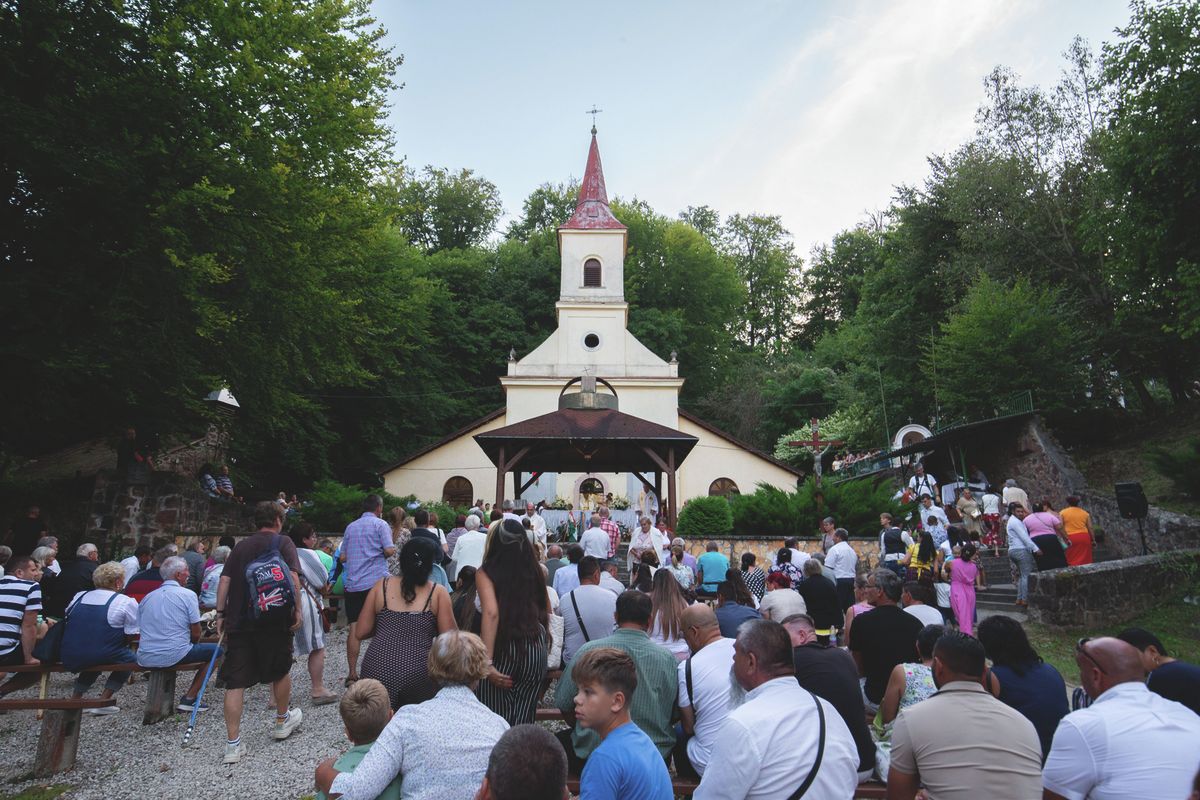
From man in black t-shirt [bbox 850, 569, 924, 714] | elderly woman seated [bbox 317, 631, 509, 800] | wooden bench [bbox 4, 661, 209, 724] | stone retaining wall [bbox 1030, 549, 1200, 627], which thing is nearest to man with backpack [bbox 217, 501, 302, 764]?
wooden bench [bbox 4, 661, 209, 724]

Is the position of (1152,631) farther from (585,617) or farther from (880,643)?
(585,617)

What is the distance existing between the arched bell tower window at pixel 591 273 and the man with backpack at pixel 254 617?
28498mm

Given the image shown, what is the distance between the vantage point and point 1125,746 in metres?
2.79

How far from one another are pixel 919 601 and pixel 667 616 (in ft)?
6.66

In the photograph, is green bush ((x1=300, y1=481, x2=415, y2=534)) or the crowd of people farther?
green bush ((x1=300, y1=481, x2=415, y2=534))

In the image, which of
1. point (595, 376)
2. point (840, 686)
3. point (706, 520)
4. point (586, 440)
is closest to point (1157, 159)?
point (706, 520)

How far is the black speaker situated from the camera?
11.8 meters

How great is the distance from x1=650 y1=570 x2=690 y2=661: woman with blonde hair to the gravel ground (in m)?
2.52

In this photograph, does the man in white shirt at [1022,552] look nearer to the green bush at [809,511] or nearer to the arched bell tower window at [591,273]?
the green bush at [809,511]

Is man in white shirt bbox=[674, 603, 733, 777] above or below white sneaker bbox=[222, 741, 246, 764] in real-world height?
above

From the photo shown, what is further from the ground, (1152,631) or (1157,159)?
(1157,159)

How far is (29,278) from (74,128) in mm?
2282

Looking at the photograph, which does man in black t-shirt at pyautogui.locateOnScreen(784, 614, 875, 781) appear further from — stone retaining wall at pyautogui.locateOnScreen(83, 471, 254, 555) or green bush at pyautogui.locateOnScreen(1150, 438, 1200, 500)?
green bush at pyautogui.locateOnScreen(1150, 438, 1200, 500)

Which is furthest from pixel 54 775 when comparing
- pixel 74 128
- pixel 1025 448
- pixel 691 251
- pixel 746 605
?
pixel 691 251
